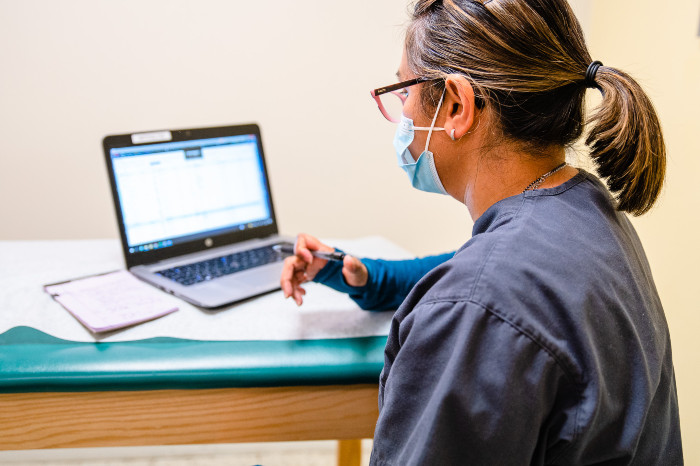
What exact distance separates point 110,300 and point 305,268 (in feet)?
1.10

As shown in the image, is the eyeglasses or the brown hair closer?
the brown hair

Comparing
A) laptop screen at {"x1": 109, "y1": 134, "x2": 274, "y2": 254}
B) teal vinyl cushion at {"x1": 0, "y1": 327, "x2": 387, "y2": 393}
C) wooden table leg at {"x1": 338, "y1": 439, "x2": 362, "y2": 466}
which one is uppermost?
laptop screen at {"x1": 109, "y1": 134, "x2": 274, "y2": 254}

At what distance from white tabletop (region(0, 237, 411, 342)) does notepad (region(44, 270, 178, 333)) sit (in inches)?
0.5

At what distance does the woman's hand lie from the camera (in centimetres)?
91

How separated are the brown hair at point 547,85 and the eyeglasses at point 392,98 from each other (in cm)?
7

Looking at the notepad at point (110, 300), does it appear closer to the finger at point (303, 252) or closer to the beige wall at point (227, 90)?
the finger at point (303, 252)

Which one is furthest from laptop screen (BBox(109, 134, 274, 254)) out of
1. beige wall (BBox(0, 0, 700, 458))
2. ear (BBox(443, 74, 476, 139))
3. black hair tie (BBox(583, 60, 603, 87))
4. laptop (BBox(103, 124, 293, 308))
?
black hair tie (BBox(583, 60, 603, 87))

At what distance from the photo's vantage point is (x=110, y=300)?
93 cm

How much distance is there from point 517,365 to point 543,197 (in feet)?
0.70

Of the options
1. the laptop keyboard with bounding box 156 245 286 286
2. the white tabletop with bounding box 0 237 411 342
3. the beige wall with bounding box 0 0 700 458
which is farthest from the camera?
the beige wall with bounding box 0 0 700 458

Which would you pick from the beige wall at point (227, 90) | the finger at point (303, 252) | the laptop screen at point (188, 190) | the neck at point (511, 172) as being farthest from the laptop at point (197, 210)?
the neck at point (511, 172)

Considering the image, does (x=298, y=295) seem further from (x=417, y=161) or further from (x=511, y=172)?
(x=511, y=172)

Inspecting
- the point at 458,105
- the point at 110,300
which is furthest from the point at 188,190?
the point at 458,105

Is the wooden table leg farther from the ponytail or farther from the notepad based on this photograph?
the ponytail
